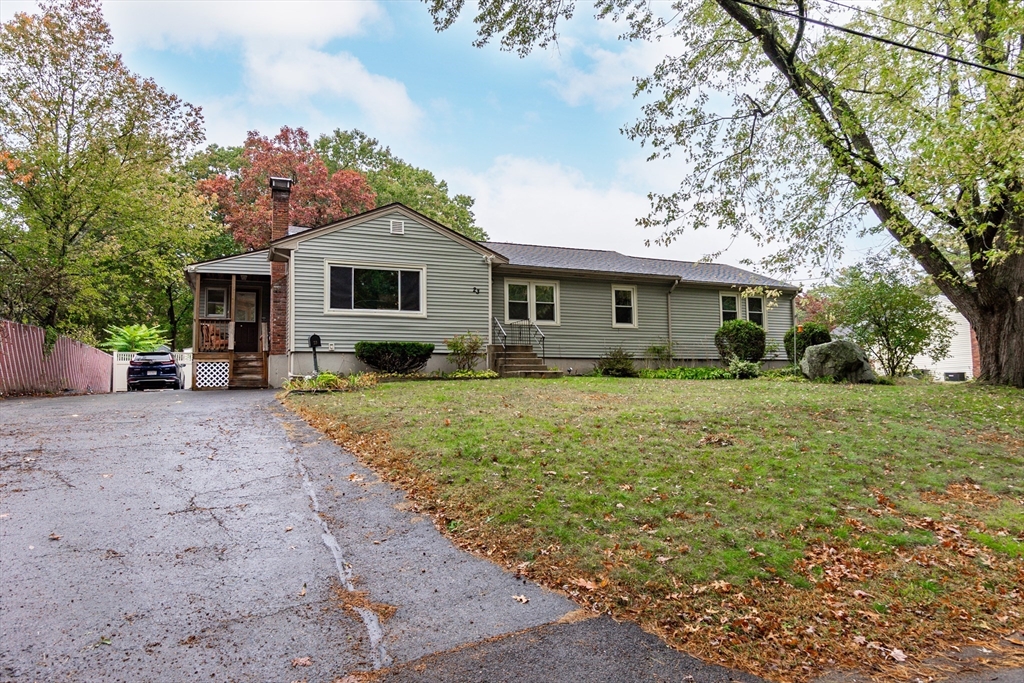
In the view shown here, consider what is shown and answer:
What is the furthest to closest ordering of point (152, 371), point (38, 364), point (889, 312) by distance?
point (152, 371), point (889, 312), point (38, 364)

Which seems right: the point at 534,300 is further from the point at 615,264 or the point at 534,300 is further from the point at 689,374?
the point at 689,374

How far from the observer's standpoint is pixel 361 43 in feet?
37.8

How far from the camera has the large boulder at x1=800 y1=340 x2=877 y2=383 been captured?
13.5 m

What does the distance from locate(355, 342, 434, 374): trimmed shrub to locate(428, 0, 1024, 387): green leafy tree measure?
22.2 feet

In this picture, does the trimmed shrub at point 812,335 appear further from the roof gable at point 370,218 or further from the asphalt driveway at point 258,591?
the asphalt driveway at point 258,591

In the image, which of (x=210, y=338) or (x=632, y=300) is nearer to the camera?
(x=210, y=338)

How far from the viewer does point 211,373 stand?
1619 cm

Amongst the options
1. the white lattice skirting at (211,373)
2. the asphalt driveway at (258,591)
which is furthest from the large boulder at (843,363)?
the white lattice skirting at (211,373)

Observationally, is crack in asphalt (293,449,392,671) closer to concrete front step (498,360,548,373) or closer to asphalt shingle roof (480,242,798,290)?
concrete front step (498,360,548,373)

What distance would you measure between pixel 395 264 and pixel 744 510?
483 inches

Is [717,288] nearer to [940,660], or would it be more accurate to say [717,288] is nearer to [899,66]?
[899,66]

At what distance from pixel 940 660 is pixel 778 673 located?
3.24ft

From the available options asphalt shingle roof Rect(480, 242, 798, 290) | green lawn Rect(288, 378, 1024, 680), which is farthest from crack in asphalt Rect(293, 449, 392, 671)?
asphalt shingle roof Rect(480, 242, 798, 290)

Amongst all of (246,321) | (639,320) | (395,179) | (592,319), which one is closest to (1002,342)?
(639,320)
